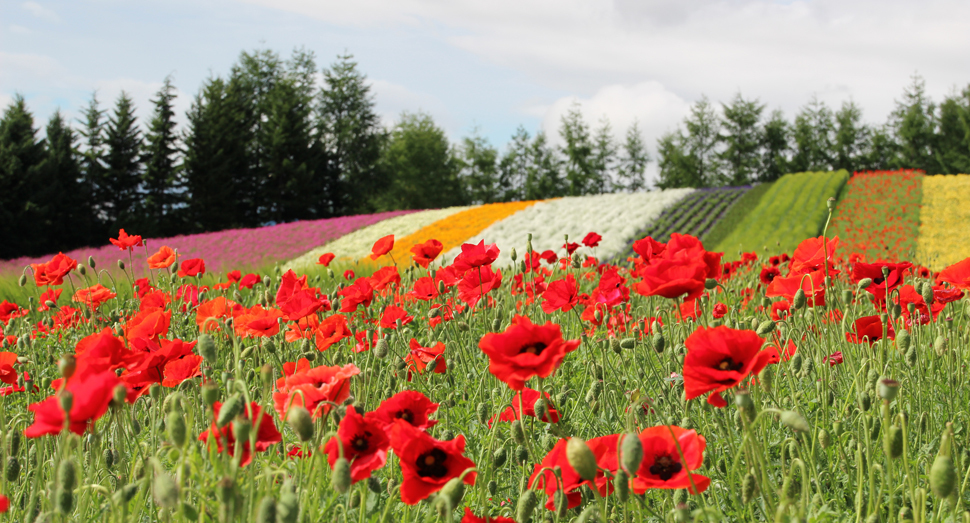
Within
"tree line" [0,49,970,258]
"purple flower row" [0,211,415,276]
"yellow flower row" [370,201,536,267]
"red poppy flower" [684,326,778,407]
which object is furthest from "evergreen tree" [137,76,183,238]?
"red poppy flower" [684,326,778,407]

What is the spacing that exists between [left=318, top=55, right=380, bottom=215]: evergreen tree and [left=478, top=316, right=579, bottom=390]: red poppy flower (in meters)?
34.7

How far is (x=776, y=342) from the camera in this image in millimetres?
2783

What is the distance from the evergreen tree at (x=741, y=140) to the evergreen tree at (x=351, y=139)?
21.7 metres

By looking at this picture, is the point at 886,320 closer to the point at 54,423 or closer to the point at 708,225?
the point at 54,423

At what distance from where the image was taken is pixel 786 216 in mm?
15312

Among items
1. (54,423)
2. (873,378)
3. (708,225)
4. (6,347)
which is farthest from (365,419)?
(708,225)

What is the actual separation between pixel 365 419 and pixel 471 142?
4418 centimetres

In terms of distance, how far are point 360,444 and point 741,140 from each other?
42660 millimetres

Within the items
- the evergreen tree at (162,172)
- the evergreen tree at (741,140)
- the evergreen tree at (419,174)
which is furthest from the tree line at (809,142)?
the evergreen tree at (162,172)

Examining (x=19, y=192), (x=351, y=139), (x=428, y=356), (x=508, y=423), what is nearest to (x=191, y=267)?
(x=428, y=356)

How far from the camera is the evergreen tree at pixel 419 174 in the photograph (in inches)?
1544

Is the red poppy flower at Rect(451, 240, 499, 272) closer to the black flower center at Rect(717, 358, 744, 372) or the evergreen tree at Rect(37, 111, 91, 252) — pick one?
the black flower center at Rect(717, 358, 744, 372)

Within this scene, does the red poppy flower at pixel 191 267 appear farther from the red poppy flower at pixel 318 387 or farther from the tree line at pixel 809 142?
the tree line at pixel 809 142

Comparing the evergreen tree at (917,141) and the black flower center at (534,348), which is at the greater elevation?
Answer: the evergreen tree at (917,141)
